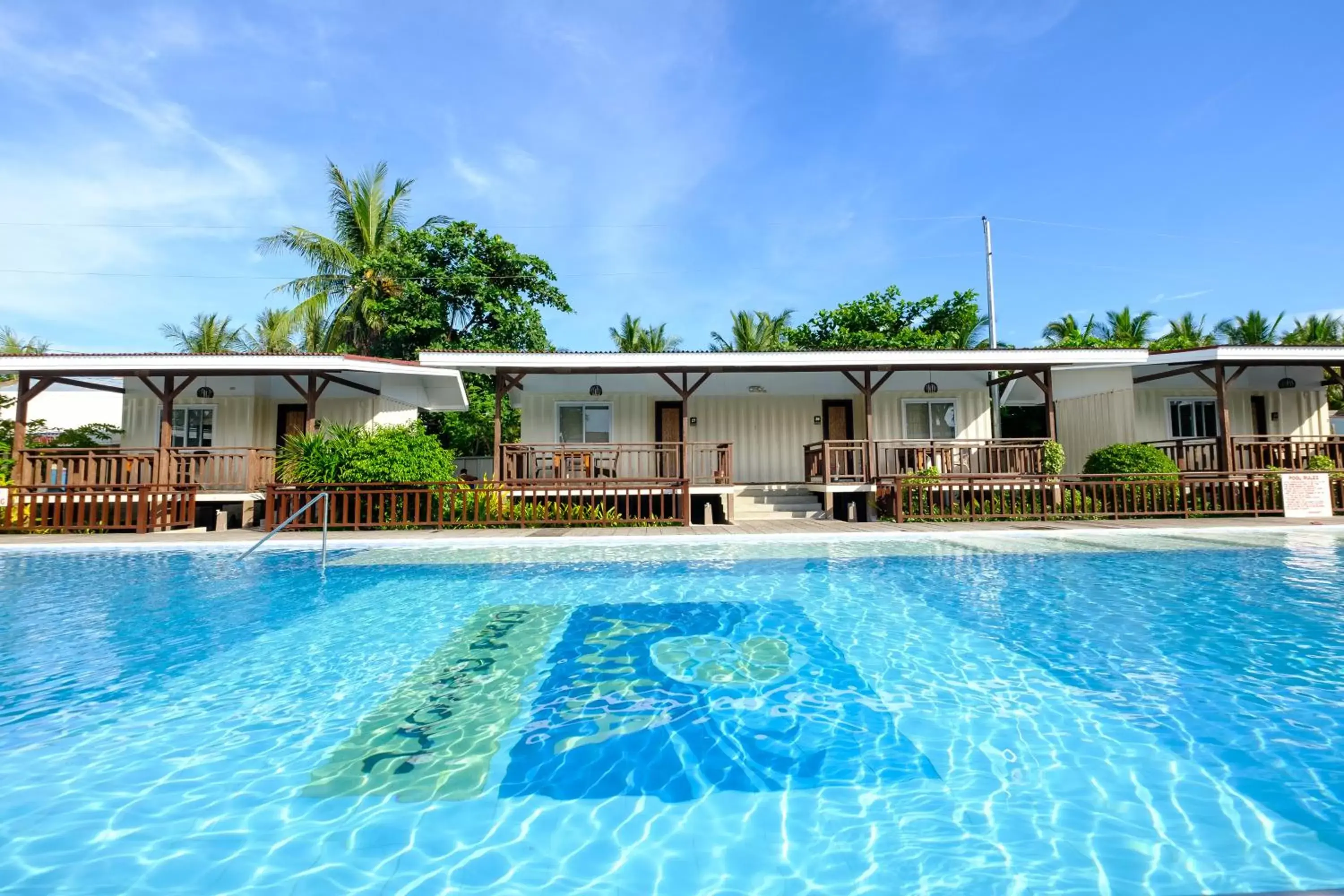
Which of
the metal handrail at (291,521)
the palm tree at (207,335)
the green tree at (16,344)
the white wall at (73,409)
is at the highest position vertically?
the palm tree at (207,335)

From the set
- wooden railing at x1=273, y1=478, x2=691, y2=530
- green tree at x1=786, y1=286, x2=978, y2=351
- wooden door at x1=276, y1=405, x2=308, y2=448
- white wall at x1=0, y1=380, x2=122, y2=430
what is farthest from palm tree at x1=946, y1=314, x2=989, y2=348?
white wall at x1=0, y1=380, x2=122, y2=430

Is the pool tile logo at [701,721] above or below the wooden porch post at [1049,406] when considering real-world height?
→ below

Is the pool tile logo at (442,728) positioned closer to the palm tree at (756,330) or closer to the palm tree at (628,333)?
the palm tree at (756,330)

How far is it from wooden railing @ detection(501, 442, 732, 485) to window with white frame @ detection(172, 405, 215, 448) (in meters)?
8.14

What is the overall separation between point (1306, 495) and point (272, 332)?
3035 cm

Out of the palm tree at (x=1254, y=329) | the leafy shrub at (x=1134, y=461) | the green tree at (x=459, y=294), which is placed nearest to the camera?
the leafy shrub at (x=1134, y=461)

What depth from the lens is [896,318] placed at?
2494cm

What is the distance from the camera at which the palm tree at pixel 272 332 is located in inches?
925

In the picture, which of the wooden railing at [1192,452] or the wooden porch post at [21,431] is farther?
the wooden railing at [1192,452]

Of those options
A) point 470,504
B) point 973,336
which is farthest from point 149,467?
point 973,336

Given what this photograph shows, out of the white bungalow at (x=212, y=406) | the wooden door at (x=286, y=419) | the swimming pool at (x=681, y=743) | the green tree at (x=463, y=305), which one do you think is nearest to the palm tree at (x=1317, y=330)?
the swimming pool at (x=681, y=743)

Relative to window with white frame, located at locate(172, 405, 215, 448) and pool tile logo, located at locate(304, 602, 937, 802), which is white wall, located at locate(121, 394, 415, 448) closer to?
window with white frame, located at locate(172, 405, 215, 448)

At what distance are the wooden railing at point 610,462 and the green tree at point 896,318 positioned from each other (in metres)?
11.9

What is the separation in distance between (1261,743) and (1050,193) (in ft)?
70.5
